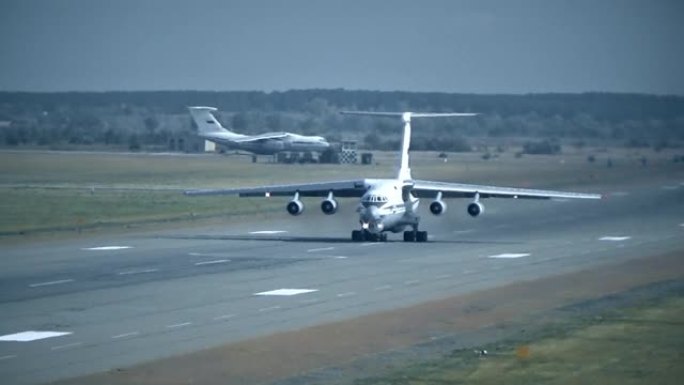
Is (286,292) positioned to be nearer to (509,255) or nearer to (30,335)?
(30,335)

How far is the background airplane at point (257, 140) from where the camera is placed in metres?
129

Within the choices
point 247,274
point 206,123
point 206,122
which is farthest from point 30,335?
point 206,122

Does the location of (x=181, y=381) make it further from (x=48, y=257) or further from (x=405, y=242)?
(x=405, y=242)

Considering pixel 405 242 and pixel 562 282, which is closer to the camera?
Result: pixel 562 282

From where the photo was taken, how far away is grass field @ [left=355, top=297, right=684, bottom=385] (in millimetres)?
28281

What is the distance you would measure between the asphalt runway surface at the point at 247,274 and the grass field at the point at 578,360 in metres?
5.74

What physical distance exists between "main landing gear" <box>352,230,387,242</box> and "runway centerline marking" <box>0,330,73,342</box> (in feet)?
91.5

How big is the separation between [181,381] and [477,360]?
6269 mm

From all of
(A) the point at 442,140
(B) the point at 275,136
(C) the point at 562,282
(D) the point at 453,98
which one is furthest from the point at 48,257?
(D) the point at 453,98

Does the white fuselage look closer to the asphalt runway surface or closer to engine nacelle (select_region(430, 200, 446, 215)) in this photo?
engine nacelle (select_region(430, 200, 446, 215))

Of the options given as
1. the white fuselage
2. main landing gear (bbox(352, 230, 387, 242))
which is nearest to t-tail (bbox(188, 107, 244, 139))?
main landing gear (bbox(352, 230, 387, 242))

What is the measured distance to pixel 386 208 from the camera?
196 feet

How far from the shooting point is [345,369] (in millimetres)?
29547

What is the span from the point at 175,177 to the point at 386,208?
46151 millimetres
